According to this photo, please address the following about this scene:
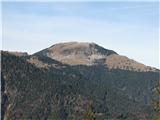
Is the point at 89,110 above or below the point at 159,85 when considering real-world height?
below

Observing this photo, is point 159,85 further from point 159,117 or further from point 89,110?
point 89,110

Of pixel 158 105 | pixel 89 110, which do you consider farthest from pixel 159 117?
pixel 89 110

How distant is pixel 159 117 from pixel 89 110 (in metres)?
24.9

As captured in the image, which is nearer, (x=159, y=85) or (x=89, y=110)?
(x=159, y=85)

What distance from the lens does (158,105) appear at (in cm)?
6122

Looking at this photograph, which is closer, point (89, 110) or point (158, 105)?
point (158, 105)

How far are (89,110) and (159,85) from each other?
77.1ft

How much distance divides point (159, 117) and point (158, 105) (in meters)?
3.48

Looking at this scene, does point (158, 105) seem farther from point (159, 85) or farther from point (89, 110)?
point (89, 110)

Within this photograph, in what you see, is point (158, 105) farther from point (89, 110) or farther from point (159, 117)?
point (89, 110)

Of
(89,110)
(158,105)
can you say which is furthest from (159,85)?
(89,110)

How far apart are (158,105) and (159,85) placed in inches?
116

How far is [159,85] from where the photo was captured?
6041 centimetres

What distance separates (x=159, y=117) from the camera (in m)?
58.0
